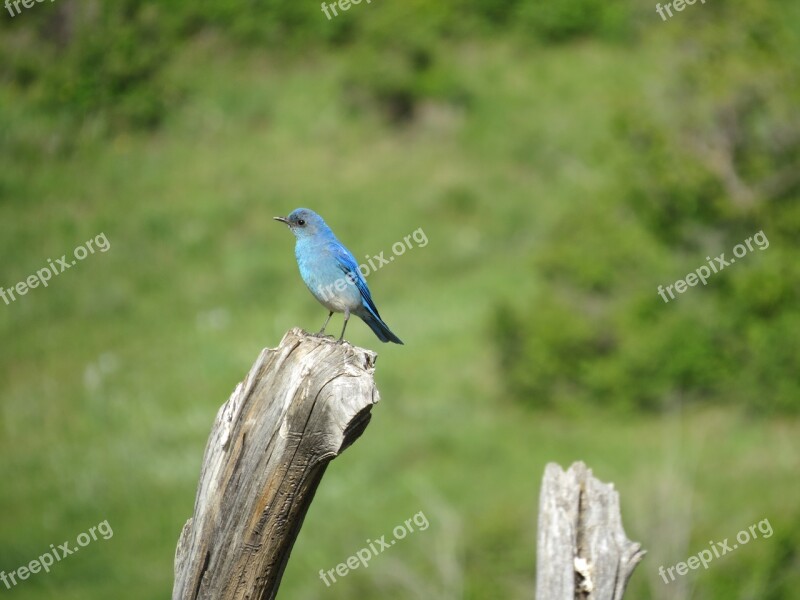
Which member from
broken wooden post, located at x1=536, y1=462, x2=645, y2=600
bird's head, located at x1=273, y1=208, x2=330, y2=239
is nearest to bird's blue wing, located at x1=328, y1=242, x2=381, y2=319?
bird's head, located at x1=273, y1=208, x2=330, y2=239

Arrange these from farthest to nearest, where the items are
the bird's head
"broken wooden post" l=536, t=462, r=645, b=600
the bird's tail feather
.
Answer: the bird's head < the bird's tail feather < "broken wooden post" l=536, t=462, r=645, b=600

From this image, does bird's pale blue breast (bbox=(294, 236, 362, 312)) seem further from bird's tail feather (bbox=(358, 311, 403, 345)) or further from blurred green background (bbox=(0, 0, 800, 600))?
blurred green background (bbox=(0, 0, 800, 600))

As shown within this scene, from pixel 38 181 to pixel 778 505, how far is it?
659 inches

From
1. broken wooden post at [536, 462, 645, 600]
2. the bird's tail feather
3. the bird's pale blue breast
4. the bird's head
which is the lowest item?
broken wooden post at [536, 462, 645, 600]

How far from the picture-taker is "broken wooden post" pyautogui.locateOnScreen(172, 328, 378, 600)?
467 centimetres

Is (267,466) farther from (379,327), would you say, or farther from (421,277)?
(421,277)

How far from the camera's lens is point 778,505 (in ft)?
49.9

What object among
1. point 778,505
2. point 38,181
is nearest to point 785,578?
point 778,505

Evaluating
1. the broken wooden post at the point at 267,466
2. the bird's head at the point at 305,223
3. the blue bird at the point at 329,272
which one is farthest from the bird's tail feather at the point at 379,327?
the broken wooden post at the point at 267,466

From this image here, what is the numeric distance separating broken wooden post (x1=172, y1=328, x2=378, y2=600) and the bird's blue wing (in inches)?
132

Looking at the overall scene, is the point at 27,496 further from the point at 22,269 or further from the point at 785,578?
the point at 785,578

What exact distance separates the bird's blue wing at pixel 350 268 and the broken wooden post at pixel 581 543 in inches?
104

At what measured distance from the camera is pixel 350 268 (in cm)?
825

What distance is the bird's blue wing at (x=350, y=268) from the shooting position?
26.9 ft
